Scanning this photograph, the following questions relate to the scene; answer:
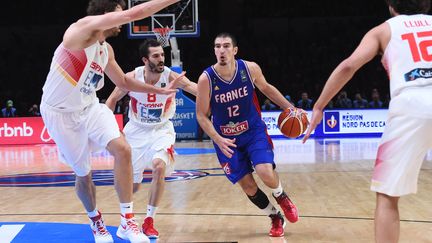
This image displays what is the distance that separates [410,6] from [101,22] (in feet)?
6.93

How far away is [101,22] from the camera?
4.36m

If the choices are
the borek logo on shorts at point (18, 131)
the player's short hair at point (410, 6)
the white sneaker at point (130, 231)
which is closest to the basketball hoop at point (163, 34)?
the borek logo on shorts at point (18, 131)

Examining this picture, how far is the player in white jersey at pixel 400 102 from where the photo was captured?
331 centimetres

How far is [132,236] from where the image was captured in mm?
4793

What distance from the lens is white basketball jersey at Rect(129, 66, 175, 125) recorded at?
6.21m

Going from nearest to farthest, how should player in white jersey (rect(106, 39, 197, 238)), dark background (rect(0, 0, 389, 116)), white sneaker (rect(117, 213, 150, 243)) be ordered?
white sneaker (rect(117, 213, 150, 243)) < player in white jersey (rect(106, 39, 197, 238)) < dark background (rect(0, 0, 389, 116))

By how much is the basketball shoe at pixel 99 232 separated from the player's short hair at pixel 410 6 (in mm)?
2910

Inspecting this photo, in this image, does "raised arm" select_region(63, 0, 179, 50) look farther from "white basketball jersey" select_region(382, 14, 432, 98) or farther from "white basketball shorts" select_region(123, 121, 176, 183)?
"white basketball shorts" select_region(123, 121, 176, 183)

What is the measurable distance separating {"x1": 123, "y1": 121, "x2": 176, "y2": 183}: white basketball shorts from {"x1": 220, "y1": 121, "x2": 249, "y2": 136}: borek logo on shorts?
0.67 meters

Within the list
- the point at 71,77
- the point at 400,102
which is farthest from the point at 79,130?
the point at 400,102

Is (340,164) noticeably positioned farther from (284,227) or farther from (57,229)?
(57,229)

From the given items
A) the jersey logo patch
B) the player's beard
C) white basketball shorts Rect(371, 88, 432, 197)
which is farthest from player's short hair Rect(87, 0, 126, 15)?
white basketball shorts Rect(371, 88, 432, 197)

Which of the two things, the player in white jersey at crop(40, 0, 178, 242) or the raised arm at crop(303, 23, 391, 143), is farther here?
the player in white jersey at crop(40, 0, 178, 242)

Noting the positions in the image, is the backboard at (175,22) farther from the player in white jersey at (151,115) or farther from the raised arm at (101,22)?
the raised arm at (101,22)
